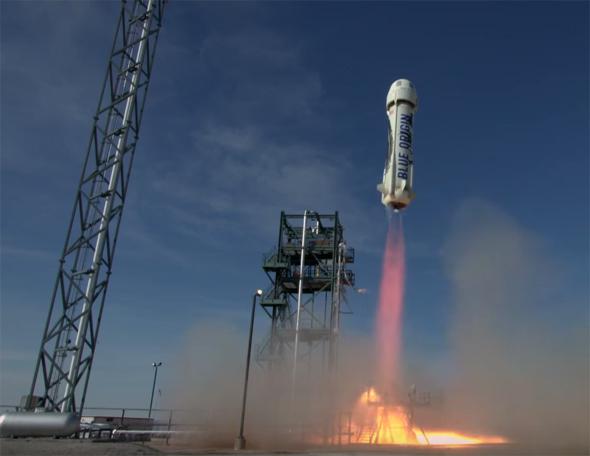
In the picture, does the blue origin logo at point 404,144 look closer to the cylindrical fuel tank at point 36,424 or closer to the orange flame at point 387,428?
the orange flame at point 387,428

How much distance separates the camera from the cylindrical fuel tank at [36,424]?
2495cm

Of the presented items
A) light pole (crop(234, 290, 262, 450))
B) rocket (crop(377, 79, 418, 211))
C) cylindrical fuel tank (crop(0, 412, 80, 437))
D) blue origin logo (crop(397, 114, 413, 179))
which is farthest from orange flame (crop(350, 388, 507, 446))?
cylindrical fuel tank (crop(0, 412, 80, 437))

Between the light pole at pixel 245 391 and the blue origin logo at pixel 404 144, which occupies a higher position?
the blue origin logo at pixel 404 144

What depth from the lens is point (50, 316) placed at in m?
33.1

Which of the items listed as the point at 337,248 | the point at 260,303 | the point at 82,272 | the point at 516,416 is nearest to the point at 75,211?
the point at 82,272

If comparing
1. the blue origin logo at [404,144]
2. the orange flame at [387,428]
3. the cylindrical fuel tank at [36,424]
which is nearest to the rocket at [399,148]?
the blue origin logo at [404,144]

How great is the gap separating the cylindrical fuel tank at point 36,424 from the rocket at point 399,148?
22696mm

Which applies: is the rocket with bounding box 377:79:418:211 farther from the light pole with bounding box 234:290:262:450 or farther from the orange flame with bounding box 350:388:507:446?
the orange flame with bounding box 350:388:507:446

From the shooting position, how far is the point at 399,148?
35.6m

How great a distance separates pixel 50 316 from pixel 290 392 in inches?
858

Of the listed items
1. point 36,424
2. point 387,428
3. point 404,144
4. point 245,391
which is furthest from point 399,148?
point 36,424

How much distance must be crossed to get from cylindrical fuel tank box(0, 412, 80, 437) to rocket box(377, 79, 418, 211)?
2270cm

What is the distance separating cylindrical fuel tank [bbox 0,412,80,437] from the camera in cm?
2495

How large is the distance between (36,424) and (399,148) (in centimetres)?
2672
